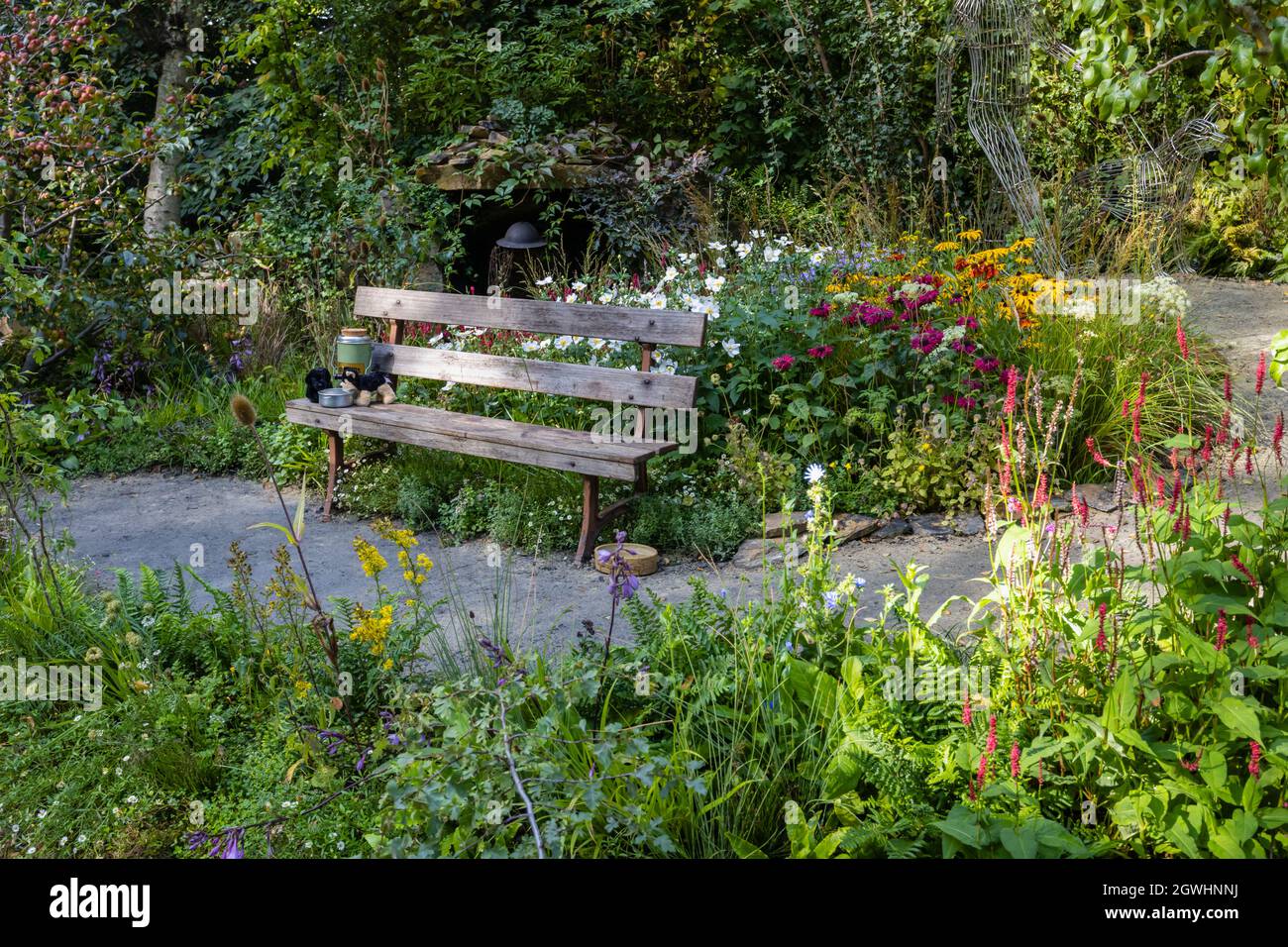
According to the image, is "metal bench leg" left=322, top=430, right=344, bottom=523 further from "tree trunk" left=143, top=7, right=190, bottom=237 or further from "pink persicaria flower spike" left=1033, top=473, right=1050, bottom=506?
"tree trunk" left=143, top=7, right=190, bottom=237

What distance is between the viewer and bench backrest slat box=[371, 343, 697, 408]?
532 centimetres

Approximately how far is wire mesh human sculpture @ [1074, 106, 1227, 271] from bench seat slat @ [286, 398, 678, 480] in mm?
5261

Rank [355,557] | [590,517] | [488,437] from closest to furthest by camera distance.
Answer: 1. [590,517]
2. [355,557]
3. [488,437]

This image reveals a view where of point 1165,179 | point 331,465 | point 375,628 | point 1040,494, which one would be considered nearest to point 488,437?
point 331,465

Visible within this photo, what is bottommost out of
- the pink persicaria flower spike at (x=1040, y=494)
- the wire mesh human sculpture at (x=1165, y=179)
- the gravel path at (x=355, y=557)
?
the gravel path at (x=355, y=557)

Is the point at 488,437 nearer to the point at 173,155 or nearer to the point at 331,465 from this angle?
the point at 331,465

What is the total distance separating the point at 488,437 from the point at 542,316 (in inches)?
33.4

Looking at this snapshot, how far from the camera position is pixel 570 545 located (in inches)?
211

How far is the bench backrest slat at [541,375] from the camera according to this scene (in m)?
5.32

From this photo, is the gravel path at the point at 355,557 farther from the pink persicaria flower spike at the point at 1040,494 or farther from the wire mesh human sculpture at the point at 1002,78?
the wire mesh human sculpture at the point at 1002,78

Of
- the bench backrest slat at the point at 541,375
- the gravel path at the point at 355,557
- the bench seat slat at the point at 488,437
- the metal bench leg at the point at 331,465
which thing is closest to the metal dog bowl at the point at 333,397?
the bench seat slat at the point at 488,437

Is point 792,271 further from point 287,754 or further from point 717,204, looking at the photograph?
point 287,754

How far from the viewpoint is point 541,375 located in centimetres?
575
